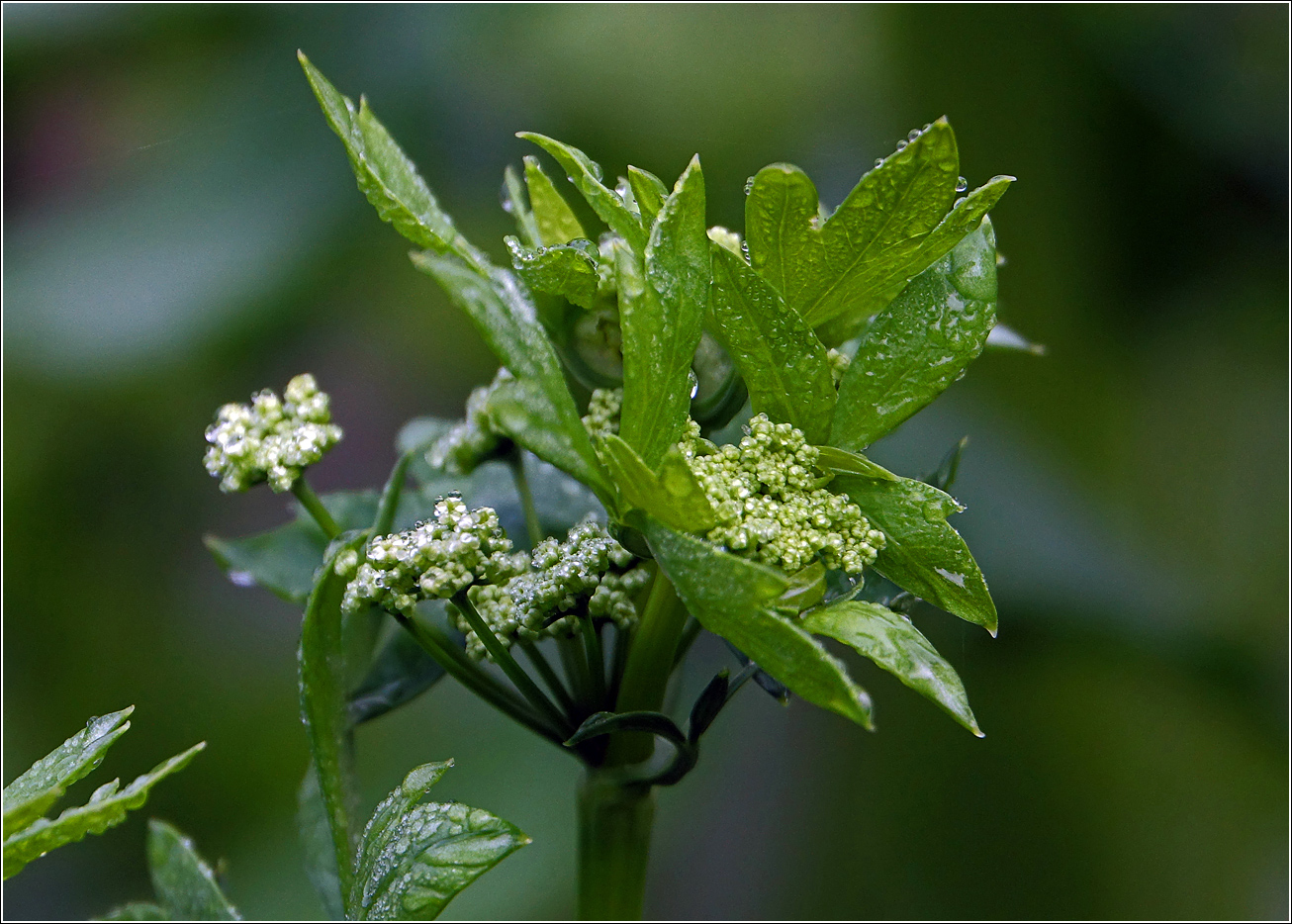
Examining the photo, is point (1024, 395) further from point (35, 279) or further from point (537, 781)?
point (35, 279)

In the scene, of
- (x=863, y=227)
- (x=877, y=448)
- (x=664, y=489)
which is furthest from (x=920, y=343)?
(x=877, y=448)

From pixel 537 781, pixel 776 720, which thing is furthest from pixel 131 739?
pixel 776 720

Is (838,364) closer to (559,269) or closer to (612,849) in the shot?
(559,269)

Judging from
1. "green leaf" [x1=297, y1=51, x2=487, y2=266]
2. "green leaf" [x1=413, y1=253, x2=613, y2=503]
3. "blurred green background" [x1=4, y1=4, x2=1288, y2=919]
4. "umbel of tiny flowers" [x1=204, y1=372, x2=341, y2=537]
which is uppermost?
"green leaf" [x1=297, y1=51, x2=487, y2=266]

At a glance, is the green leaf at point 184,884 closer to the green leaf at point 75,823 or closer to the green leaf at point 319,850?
the green leaf at point 319,850

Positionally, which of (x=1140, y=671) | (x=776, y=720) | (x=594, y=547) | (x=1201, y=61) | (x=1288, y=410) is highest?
(x=594, y=547)

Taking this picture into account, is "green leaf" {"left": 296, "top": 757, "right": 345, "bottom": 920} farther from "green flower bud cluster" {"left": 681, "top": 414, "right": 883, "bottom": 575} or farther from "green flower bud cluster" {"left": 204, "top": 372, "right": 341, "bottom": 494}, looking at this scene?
"green flower bud cluster" {"left": 681, "top": 414, "right": 883, "bottom": 575}

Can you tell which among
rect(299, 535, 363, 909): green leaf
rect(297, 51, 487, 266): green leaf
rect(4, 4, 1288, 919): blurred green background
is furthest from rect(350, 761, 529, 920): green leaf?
rect(4, 4, 1288, 919): blurred green background
